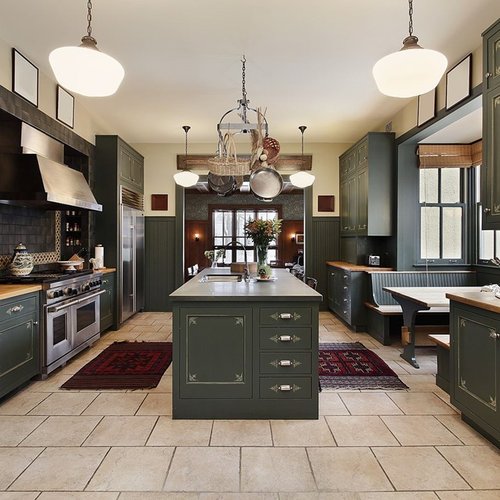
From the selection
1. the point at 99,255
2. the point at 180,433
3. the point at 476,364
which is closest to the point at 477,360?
the point at 476,364

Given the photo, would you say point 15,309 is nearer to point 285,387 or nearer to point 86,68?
point 86,68

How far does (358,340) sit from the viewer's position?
4832mm

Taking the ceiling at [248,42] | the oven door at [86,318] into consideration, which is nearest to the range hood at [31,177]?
the ceiling at [248,42]

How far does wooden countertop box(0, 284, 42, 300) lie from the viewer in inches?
110

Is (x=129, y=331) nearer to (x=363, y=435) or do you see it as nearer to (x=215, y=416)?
(x=215, y=416)

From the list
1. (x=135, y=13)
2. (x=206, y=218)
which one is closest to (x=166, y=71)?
(x=135, y=13)

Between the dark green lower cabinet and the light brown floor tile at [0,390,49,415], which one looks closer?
the dark green lower cabinet

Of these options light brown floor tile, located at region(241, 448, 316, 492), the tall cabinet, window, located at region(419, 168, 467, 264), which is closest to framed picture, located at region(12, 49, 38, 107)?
the tall cabinet

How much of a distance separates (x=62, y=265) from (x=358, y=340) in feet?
12.2

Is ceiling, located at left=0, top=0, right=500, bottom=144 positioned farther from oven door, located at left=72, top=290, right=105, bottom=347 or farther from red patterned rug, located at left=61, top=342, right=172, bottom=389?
red patterned rug, located at left=61, top=342, right=172, bottom=389

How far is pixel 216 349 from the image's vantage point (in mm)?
2613

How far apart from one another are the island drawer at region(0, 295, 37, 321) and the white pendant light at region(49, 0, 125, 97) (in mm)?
1786

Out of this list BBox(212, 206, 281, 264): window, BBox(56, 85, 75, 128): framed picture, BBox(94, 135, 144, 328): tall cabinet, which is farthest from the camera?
BBox(212, 206, 281, 264): window

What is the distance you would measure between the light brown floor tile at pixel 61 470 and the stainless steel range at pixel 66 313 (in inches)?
54.4
